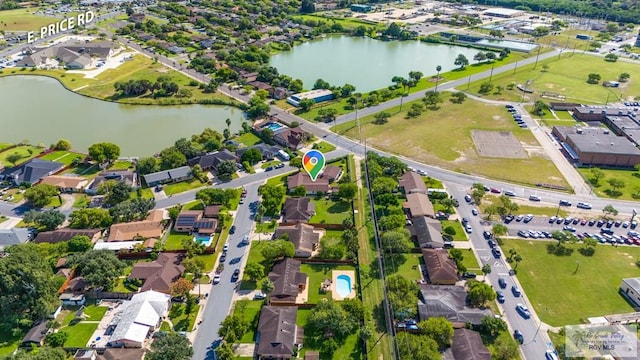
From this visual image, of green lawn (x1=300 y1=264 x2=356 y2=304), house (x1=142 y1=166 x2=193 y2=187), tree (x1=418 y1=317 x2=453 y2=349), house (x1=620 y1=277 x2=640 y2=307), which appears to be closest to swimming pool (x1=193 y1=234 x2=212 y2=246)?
green lawn (x1=300 y1=264 x2=356 y2=304)

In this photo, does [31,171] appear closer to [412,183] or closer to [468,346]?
[412,183]

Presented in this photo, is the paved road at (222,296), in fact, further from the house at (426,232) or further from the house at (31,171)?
the house at (31,171)

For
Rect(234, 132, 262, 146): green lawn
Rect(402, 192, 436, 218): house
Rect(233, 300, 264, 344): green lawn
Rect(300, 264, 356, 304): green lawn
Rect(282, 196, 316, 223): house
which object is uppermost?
Rect(234, 132, 262, 146): green lawn

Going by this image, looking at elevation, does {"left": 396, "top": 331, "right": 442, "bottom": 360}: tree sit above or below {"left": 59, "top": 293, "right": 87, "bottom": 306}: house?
above

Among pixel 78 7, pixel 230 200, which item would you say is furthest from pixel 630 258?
pixel 78 7

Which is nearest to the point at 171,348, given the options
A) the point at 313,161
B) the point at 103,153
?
the point at 313,161

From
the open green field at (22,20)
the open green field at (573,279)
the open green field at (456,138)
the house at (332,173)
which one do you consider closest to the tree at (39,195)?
the house at (332,173)

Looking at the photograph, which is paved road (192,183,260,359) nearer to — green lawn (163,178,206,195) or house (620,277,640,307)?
green lawn (163,178,206,195)

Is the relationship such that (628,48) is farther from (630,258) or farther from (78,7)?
(78,7)
